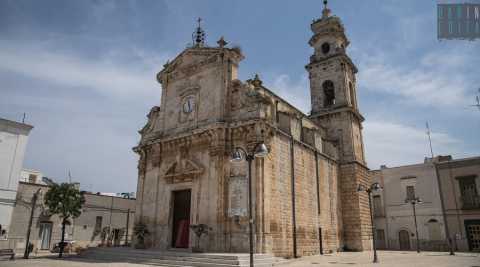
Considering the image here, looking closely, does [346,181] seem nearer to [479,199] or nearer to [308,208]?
[308,208]

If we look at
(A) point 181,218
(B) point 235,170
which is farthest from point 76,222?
(B) point 235,170

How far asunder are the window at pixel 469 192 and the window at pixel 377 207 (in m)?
6.42

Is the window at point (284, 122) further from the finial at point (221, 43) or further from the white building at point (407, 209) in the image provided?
the white building at point (407, 209)

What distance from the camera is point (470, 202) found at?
A: 26.8 m

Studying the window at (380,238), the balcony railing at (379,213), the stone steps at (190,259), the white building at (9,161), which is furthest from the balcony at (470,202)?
the white building at (9,161)

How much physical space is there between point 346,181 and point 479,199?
10.7 meters

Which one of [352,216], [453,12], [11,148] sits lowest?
[352,216]

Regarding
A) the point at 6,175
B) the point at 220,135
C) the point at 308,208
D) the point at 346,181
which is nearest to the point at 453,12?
the point at 220,135

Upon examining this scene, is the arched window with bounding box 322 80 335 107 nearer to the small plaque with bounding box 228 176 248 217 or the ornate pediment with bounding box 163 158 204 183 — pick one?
the ornate pediment with bounding box 163 158 204 183

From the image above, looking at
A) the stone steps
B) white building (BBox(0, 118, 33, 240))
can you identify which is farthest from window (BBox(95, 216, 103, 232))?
the stone steps

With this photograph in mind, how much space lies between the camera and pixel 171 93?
71.8 feet

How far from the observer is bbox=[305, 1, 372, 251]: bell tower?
24047 mm

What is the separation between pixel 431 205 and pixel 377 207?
4397 mm

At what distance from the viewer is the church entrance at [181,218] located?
18.1 metres
